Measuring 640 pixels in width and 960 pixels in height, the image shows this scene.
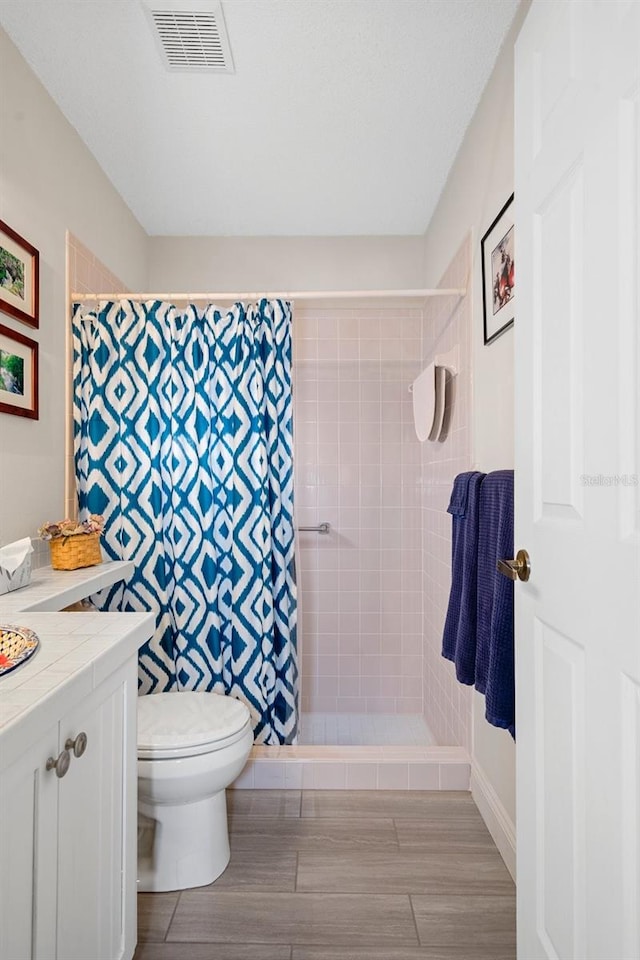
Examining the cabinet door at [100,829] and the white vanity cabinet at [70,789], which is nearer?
the white vanity cabinet at [70,789]

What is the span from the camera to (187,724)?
170 cm

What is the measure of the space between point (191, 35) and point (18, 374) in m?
1.11

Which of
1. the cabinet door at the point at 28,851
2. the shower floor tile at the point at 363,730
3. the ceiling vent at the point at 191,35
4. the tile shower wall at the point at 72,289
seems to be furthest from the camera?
the shower floor tile at the point at 363,730

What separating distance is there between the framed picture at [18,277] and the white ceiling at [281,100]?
579mm

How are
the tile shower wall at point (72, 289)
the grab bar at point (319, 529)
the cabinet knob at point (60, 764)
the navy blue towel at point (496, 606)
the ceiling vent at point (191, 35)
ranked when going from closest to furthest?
the cabinet knob at point (60, 764) → the navy blue towel at point (496, 606) → the ceiling vent at point (191, 35) → the tile shower wall at point (72, 289) → the grab bar at point (319, 529)

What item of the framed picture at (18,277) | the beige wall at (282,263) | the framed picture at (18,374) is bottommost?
the framed picture at (18,374)

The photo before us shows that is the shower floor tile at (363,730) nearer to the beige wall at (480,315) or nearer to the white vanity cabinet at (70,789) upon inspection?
the beige wall at (480,315)

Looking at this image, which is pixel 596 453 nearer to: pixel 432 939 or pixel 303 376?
pixel 432 939

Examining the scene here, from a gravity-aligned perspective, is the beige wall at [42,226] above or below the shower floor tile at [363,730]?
above

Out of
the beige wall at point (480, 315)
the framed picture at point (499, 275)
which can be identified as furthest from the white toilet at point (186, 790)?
the framed picture at point (499, 275)

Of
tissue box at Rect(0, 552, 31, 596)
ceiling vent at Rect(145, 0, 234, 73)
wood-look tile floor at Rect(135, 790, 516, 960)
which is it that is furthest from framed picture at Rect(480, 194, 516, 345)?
wood-look tile floor at Rect(135, 790, 516, 960)

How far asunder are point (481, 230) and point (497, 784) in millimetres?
1849

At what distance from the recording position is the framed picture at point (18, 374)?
167 centimetres

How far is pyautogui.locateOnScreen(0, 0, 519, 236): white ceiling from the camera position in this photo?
1.60 meters
